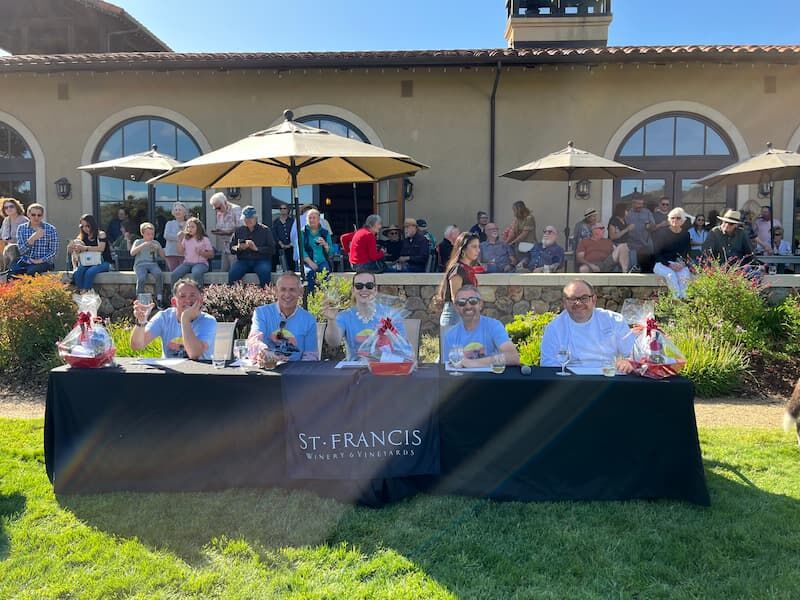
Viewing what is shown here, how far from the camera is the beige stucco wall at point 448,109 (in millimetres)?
10711

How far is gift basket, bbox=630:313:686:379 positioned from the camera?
3.37 metres

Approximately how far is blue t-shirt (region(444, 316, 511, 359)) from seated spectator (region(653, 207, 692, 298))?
183 inches

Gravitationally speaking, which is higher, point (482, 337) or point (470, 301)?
point (470, 301)

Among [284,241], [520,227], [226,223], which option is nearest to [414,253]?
[520,227]

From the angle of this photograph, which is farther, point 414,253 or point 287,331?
point 414,253

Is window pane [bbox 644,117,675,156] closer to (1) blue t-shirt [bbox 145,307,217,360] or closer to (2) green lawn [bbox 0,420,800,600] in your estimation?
(2) green lawn [bbox 0,420,800,600]

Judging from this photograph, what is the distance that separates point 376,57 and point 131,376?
818 cm

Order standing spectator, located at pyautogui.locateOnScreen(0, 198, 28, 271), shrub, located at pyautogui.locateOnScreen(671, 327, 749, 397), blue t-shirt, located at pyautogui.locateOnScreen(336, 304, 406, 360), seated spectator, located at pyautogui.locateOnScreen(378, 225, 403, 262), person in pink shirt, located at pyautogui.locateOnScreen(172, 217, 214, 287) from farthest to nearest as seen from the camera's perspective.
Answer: seated spectator, located at pyautogui.locateOnScreen(378, 225, 403, 262)
standing spectator, located at pyautogui.locateOnScreen(0, 198, 28, 271)
person in pink shirt, located at pyautogui.locateOnScreen(172, 217, 214, 287)
shrub, located at pyautogui.locateOnScreen(671, 327, 749, 397)
blue t-shirt, located at pyautogui.locateOnScreen(336, 304, 406, 360)

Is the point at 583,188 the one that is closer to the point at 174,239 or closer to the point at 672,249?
the point at 672,249

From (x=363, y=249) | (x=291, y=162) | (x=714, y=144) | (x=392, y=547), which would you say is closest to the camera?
(x=392, y=547)

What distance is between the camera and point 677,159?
10930 mm

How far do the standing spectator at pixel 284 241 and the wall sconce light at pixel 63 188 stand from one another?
14.7 feet

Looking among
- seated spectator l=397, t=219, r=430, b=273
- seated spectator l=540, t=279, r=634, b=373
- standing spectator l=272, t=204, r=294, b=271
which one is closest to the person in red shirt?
seated spectator l=397, t=219, r=430, b=273

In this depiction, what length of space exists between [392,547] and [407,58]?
8977mm
